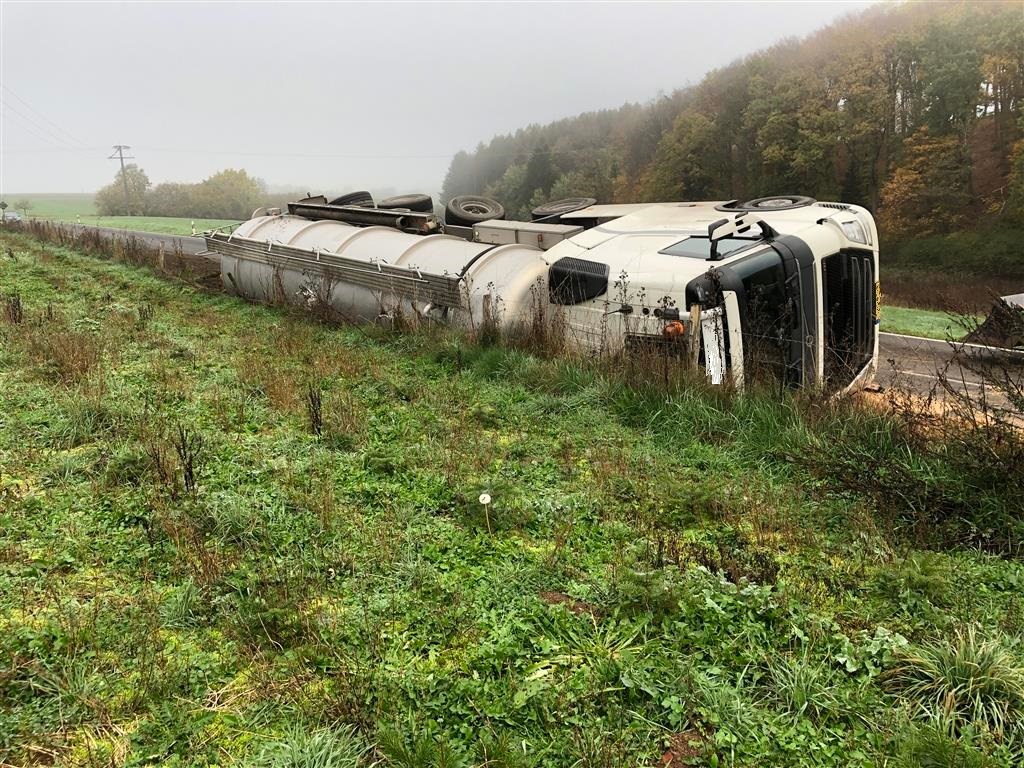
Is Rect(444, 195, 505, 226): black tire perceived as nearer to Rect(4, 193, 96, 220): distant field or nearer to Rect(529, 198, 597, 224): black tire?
Rect(529, 198, 597, 224): black tire

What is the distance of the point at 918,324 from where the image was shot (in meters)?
16.5

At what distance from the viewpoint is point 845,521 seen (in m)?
3.97

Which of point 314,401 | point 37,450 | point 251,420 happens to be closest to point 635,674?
point 314,401

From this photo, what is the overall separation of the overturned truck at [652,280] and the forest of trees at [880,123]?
3240 centimetres

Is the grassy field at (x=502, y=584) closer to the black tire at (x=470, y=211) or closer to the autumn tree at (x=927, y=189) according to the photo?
the black tire at (x=470, y=211)

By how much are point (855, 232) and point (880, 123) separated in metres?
37.9

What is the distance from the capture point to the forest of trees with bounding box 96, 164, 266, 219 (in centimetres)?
8181

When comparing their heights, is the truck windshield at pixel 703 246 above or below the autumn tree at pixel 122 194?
below

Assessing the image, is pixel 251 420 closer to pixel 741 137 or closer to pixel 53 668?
pixel 53 668

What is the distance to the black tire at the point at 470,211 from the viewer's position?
12.6 metres

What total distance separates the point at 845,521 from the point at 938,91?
4280 centimetres

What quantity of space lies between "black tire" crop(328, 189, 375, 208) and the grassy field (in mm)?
9212

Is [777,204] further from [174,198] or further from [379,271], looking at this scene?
[174,198]

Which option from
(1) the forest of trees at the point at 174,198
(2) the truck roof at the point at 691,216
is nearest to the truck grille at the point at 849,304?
(2) the truck roof at the point at 691,216
